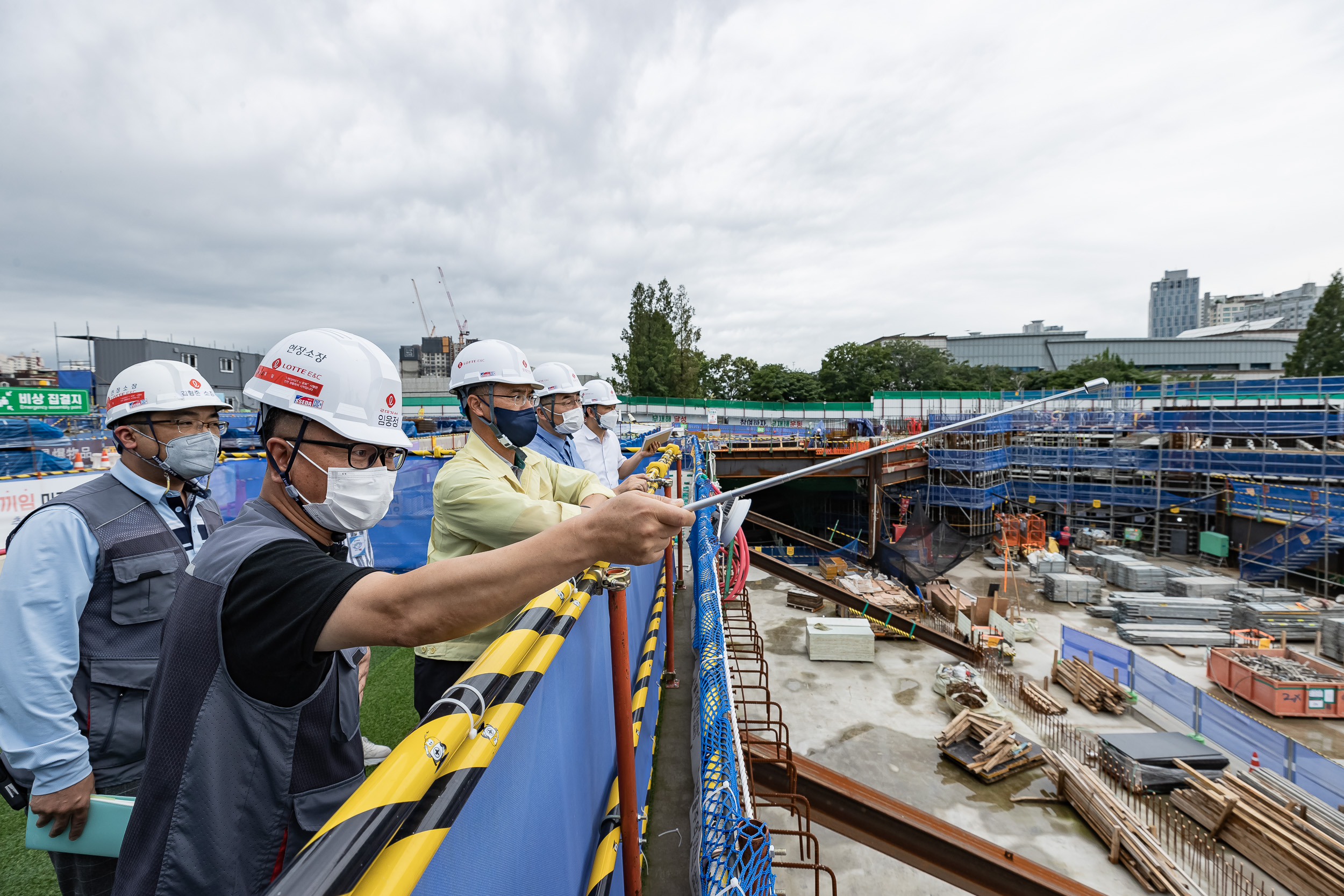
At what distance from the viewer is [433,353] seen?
83.1 meters

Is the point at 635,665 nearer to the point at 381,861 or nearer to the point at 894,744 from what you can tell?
the point at 381,861

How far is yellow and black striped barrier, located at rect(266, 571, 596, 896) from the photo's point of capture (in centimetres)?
69

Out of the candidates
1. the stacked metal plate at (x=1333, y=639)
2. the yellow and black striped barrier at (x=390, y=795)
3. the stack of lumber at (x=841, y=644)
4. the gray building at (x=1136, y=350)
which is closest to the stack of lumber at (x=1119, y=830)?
the stack of lumber at (x=841, y=644)

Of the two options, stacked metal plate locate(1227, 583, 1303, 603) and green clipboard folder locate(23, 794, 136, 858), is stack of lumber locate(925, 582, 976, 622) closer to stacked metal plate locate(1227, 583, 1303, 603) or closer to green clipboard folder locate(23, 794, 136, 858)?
stacked metal plate locate(1227, 583, 1303, 603)

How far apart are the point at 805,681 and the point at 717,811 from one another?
8375 mm

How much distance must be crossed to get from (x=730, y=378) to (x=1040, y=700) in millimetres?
55372

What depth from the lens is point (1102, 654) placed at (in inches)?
481

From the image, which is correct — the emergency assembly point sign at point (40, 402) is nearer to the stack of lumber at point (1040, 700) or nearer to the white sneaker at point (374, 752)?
the white sneaker at point (374, 752)

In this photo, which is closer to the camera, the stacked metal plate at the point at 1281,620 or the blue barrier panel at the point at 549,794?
the blue barrier panel at the point at 549,794

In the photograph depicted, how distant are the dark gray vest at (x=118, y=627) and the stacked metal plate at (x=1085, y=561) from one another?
26.4 meters

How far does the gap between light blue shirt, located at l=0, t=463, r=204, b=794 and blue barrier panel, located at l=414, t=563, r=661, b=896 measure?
1780 millimetres

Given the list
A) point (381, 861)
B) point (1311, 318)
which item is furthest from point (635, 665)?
point (1311, 318)

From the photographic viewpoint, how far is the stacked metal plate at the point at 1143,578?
19547 mm

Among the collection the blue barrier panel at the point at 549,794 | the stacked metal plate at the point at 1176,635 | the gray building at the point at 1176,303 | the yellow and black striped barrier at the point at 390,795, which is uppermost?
the gray building at the point at 1176,303
